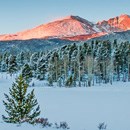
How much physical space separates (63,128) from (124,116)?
1388cm

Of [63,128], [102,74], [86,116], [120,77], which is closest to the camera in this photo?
[63,128]

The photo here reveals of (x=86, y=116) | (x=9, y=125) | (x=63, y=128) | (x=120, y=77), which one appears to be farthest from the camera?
(x=120, y=77)

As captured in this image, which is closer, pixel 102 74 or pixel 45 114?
pixel 45 114

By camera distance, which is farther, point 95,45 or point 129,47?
point 95,45

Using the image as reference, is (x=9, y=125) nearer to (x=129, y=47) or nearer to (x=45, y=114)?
(x=45, y=114)

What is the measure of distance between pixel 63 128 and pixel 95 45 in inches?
4599

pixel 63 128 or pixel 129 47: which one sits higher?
pixel 129 47

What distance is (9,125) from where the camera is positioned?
58.3ft

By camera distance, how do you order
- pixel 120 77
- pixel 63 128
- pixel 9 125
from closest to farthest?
1. pixel 9 125
2. pixel 63 128
3. pixel 120 77

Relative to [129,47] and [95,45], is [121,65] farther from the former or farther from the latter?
[95,45]

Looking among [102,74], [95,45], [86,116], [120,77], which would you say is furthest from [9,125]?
[95,45]

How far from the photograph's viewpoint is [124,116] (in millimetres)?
32000

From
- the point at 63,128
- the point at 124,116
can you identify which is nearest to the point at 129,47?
the point at 124,116

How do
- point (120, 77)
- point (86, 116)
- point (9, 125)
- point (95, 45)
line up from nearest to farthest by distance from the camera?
point (9, 125)
point (86, 116)
point (120, 77)
point (95, 45)
